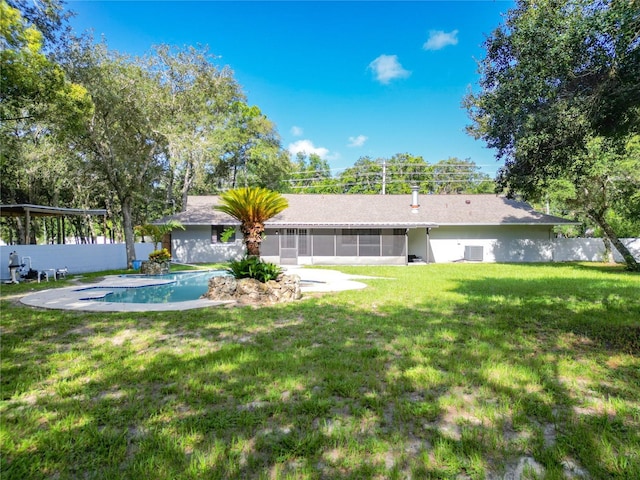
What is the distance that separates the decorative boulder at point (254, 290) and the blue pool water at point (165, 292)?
0.99m

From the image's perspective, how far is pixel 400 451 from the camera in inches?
96.4

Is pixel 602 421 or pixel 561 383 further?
pixel 561 383

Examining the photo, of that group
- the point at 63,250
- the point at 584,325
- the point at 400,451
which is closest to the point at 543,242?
the point at 584,325

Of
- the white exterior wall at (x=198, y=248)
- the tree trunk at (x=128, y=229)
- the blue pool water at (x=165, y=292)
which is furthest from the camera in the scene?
the white exterior wall at (x=198, y=248)

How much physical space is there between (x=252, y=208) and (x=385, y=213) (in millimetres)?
13312

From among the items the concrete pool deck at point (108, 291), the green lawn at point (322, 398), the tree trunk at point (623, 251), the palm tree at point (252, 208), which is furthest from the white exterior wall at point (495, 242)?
the green lawn at point (322, 398)

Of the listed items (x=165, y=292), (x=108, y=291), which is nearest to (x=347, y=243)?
(x=165, y=292)

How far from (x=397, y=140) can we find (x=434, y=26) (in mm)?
20157

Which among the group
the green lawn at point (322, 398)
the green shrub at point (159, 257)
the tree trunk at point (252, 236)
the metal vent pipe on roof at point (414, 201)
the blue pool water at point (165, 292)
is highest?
the metal vent pipe on roof at point (414, 201)

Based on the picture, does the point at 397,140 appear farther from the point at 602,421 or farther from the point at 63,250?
the point at 602,421

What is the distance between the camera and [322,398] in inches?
128

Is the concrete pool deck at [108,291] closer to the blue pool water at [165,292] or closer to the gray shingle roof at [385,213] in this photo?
the blue pool water at [165,292]

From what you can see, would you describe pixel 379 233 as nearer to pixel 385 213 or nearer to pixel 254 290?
pixel 385 213

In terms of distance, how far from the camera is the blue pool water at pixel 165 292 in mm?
9266
